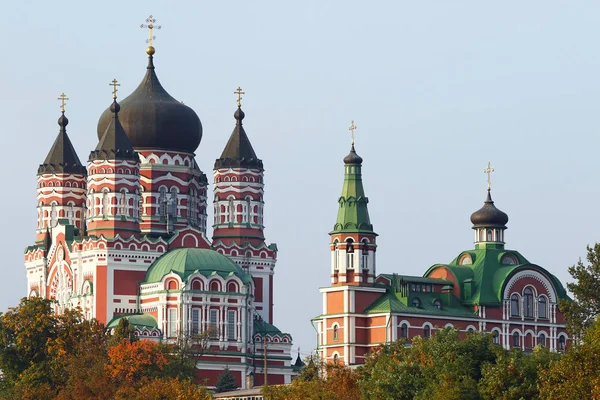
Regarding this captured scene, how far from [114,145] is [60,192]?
6387 millimetres

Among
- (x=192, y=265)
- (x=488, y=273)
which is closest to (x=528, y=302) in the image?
(x=488, y=273)

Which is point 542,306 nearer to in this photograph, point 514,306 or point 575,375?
point 514,306

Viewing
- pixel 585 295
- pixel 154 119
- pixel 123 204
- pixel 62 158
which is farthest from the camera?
pixel 62 158

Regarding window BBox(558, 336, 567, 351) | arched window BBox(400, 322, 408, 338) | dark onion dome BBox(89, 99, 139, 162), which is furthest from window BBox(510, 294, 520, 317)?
dark onion dome BBox(89, 99, 139, 162)

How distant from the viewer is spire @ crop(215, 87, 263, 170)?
9219 centimetres

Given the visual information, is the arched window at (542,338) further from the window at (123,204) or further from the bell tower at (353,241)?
the window at (123,204)

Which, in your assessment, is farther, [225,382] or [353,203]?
[353,203]

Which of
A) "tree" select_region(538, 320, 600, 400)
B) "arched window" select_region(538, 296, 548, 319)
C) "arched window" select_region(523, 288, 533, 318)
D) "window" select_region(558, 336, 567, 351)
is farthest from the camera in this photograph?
"window" select_region(558, 336, 567, 351)

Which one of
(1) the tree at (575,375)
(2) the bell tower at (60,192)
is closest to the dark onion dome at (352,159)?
(2) the bell tower at (60,192)

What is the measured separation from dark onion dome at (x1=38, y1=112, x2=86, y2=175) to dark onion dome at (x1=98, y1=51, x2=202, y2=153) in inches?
86.6

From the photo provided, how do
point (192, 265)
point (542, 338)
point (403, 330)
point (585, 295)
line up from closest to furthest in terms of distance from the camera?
point (585, 295)
point (403, 330)
point (192, 265)
point (542, 338)

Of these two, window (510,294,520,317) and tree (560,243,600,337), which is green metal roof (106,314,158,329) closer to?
window (510,294,520,317)

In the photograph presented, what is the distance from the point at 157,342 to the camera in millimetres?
81000

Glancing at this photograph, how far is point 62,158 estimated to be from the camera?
93812 millimetres
